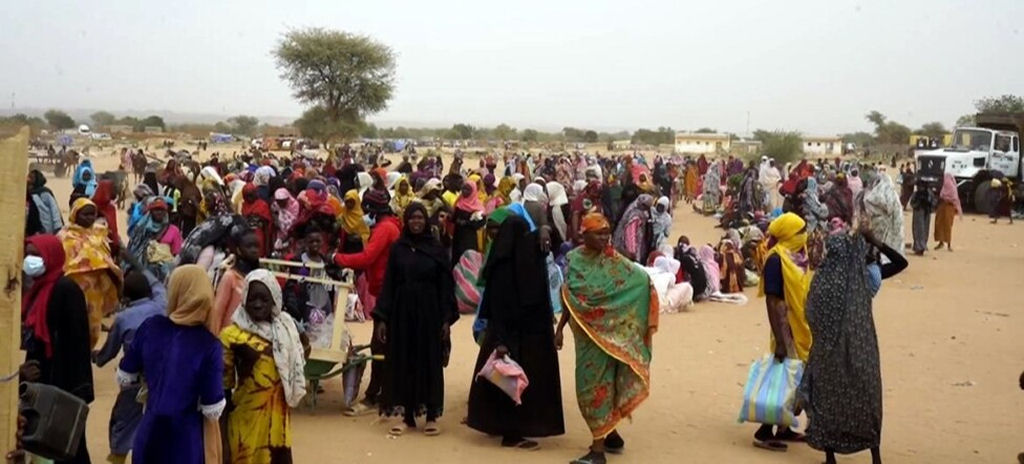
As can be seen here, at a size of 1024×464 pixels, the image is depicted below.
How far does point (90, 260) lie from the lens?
22.6ft

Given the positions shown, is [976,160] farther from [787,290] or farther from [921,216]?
[787,290]

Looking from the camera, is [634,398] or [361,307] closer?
[634,398]

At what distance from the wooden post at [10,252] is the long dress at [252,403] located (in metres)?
1.84

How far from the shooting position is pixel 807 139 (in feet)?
340

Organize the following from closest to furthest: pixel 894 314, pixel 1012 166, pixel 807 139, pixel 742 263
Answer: pixel 894 314
pixel 742 263
pixel 1012 166
pixel 807 139

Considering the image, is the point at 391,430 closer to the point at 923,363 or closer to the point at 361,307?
the point at 361,307

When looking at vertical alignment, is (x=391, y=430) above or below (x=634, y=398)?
below

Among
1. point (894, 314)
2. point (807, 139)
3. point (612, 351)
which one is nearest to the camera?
point (612, 351)

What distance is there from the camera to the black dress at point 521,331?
6.10 meters

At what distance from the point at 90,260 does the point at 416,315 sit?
231 cm

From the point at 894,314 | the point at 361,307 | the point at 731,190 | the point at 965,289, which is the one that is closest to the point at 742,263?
the point at 894,314

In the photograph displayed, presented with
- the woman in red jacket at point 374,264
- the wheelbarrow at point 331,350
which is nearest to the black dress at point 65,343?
the wheelbarrow at point 331,350

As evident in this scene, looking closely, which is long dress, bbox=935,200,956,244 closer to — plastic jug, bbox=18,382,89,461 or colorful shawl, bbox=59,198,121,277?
colorful shawl, bbox=59,198,121,277

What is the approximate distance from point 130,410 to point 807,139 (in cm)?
10412
